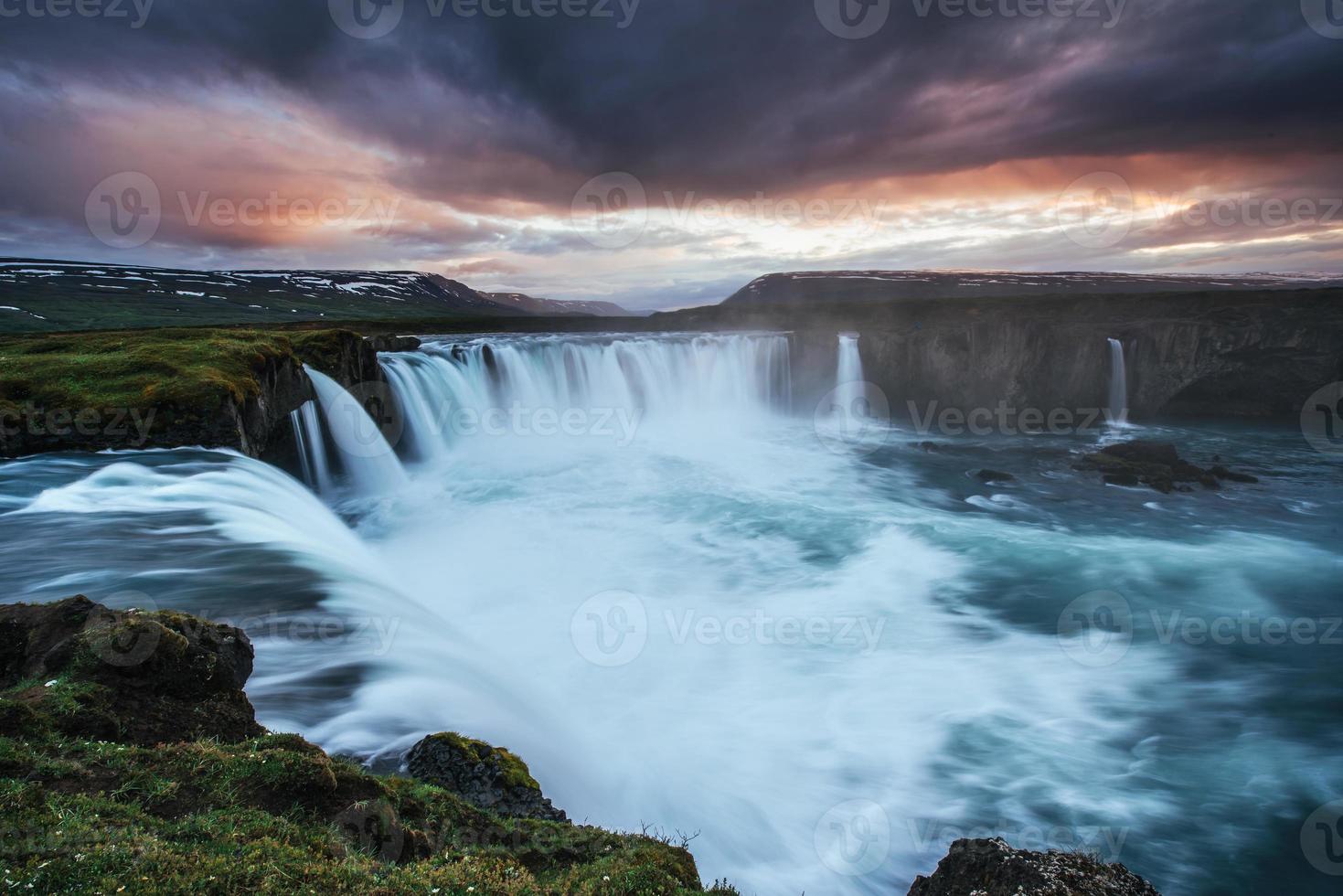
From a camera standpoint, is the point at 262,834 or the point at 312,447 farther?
the point at 312,447

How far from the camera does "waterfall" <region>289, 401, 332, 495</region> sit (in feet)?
65.1

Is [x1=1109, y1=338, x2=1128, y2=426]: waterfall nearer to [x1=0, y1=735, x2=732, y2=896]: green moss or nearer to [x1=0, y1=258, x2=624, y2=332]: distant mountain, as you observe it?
[x1=0, y1=735, x2=732, y2=896]: green moss

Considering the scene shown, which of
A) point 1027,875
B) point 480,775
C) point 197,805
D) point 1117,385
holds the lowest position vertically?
point 480,775

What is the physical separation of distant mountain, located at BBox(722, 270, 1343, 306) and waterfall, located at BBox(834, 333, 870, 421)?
77.5 m

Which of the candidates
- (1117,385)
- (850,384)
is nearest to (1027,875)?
(850,384)

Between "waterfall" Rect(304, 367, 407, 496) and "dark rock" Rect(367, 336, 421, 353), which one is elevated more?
"dark rock" Rect(367, 336, 421, 353)

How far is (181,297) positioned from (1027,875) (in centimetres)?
16127

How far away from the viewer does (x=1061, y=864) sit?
163 inches

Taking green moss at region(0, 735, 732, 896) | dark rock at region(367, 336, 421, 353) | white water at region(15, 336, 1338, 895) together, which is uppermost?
dark rock at region(367, 336, 421, 353)

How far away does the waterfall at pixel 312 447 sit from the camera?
19.8 metres

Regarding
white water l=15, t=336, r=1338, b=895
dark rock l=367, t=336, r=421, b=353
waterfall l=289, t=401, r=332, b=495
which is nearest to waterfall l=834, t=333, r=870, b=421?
white water l=15, t=336, r=1338, b=895

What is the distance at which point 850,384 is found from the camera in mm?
45125

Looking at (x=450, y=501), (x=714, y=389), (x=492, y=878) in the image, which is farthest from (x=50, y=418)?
(x=714, y=389)

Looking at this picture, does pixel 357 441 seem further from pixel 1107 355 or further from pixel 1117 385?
pixel 1117 385
